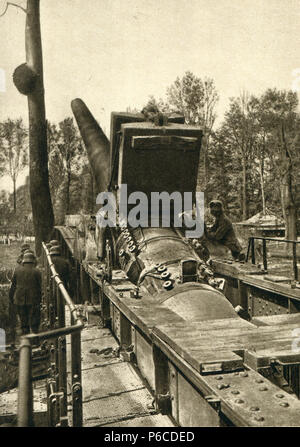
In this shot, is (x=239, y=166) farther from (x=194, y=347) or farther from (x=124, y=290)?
(x=194, y=347)

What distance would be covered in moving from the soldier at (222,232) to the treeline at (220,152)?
166 centimetres

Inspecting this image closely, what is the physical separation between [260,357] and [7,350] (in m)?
5.50

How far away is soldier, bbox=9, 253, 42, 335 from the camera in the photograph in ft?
22.4

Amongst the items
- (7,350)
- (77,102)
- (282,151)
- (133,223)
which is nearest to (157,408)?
(133,223)

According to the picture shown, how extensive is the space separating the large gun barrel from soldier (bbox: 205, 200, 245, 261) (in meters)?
2.20

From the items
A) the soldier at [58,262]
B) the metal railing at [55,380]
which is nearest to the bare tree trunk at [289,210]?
the soldier at [58,262]

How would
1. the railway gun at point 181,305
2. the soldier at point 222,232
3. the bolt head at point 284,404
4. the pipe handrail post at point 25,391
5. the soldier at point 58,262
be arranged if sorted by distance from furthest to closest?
the soldier at point 58,262 → the soldier at point 222,232 → the railway gun at point 181,305 → the bolt head at point 284,404 → the pipe handrail post at point 25,391

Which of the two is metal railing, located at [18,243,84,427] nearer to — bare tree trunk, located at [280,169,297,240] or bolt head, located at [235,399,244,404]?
bolt head, located at [235,399,244,404]

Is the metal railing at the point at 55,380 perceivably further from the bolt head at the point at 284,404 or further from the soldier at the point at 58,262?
the soldier at the point at 58,262

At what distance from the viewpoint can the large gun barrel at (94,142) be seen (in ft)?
28.5

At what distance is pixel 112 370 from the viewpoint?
16.1 ft

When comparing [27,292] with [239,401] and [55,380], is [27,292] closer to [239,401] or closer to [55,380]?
[55,380]

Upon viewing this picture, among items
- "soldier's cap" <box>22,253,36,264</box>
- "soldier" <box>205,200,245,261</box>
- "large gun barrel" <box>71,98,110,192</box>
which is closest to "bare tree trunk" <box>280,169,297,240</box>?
"soldier" <box>205,200,245,261</box>
